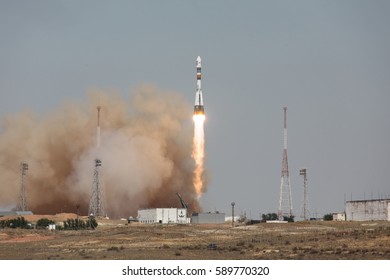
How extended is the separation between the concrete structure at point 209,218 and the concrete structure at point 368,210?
2443 cm

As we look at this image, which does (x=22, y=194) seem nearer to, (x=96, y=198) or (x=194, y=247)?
(x=96, y=198)

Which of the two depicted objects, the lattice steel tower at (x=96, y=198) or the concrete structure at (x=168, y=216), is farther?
the lattice steel tower at (x=96, y=198)

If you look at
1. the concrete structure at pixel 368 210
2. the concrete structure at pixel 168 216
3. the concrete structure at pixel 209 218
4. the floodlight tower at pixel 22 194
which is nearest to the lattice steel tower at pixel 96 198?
the concrete structure at pixel 168 216

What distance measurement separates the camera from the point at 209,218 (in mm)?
149375

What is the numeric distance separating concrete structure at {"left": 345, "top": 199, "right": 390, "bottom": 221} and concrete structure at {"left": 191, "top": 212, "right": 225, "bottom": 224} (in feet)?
80.1

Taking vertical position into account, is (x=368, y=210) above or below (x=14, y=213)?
below

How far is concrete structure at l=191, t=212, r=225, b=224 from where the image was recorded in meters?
148

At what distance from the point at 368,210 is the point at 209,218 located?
103 feet

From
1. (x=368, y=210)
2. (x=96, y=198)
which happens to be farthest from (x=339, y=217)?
(x=96, y=198)

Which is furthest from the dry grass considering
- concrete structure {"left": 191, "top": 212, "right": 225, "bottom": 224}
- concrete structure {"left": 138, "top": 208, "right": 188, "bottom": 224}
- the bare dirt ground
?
concrete structure {"left": 138, "top": 208, "right": 188, "bottom": 224}

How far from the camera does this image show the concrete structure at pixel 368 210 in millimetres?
130875

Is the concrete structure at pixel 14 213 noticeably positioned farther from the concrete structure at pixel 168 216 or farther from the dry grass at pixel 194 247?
the dry grass at pixel 194 247

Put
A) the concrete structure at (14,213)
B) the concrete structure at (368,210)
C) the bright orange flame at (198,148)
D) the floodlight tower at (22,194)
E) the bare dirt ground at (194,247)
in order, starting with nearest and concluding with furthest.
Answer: the bare dirt ground at (194,247), the concrete structure at (368,210), the bright orange flame at (198,148), the floodlight tower at (22,194), the concrete structure at (14,213)
